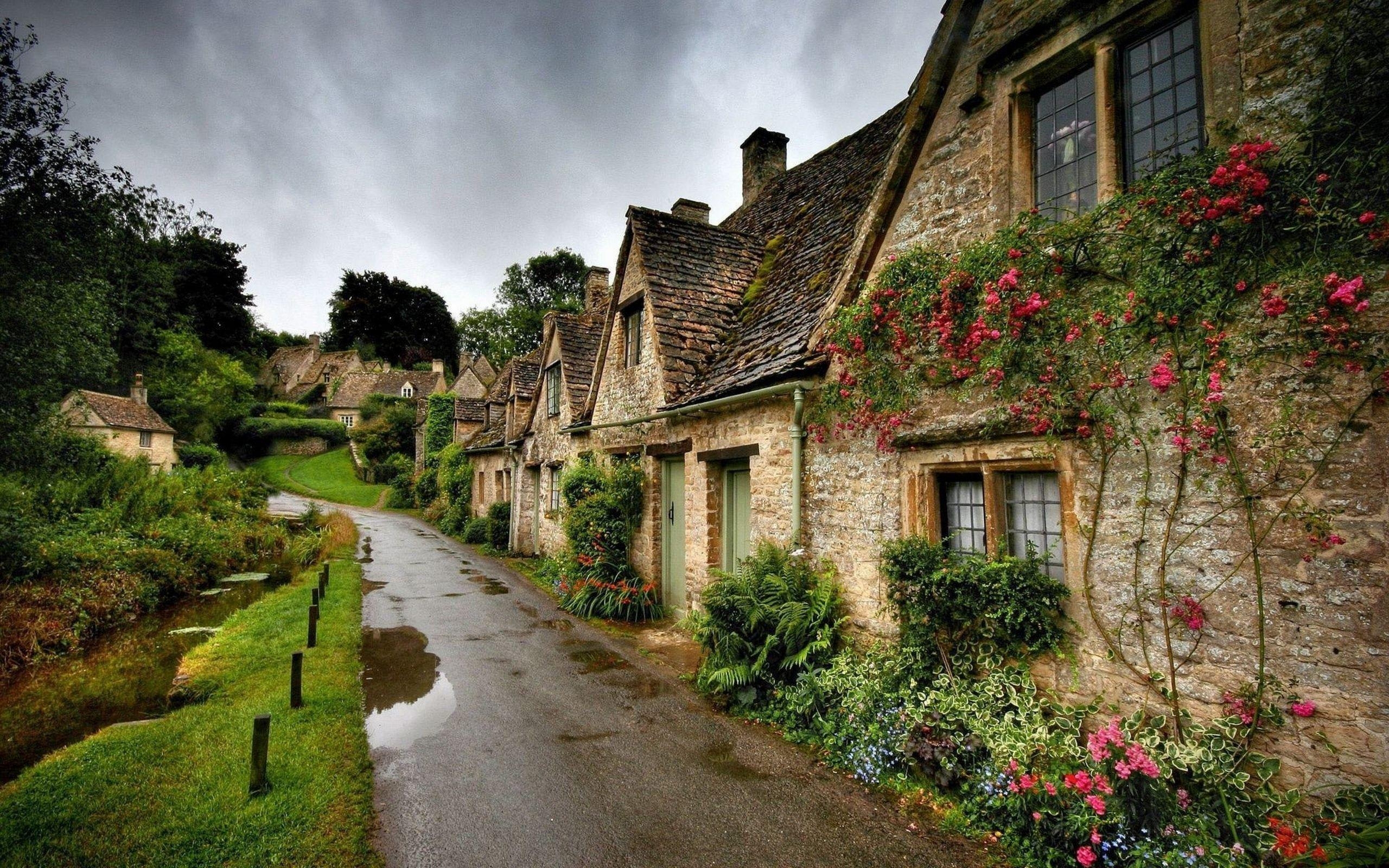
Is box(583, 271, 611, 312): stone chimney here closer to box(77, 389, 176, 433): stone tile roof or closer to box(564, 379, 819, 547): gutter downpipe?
box(564, 379, 819, 547): gutter downpipe

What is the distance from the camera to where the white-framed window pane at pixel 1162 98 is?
4297mm

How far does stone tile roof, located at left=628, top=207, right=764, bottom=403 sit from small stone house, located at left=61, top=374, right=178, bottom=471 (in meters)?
35.8

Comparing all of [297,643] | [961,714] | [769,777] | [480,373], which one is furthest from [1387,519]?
[480,373]

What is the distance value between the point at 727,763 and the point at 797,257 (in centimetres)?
803

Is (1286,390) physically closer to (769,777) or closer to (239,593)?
(769,777)

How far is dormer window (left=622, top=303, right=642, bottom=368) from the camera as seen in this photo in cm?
1205

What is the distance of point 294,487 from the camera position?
3950 cm

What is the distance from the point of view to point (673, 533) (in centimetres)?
1093

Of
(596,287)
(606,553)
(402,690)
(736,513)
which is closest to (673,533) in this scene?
(606,553)

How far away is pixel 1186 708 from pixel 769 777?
3.12m

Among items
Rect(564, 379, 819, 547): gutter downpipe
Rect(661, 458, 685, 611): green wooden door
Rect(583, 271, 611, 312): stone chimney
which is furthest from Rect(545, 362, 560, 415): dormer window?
Rect(564, 379, 819, 547): gutter downpipe

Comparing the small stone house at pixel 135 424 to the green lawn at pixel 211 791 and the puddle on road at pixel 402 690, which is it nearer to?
the puddle on road at pixel 402 690

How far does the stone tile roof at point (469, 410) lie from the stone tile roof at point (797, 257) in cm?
2094

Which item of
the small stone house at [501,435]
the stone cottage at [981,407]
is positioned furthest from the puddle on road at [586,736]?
the small stone house at [501,435]
